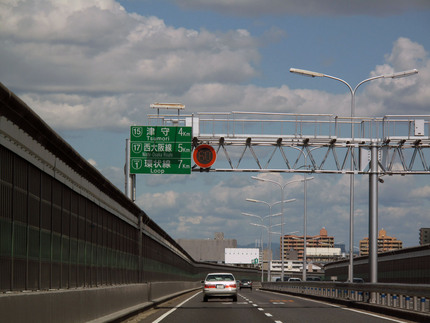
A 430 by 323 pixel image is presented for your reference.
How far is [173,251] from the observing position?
223ft

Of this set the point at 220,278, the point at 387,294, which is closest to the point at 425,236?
the point at 220,278

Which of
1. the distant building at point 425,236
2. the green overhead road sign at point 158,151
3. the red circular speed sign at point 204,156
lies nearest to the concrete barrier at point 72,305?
the red circular speed sign at point 204,156

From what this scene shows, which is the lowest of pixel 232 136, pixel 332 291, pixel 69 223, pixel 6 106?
pixel 332 291

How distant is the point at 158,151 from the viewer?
1644 inches

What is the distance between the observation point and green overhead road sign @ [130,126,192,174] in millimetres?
41312

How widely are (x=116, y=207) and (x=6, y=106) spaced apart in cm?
1516

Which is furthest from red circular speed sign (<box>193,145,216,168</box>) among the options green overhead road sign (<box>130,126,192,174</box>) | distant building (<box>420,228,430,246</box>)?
distant building (<box>420,228,430,246</box>)

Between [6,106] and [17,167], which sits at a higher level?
[6,106]

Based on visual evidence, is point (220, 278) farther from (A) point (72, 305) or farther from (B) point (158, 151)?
(A) point (72, 305)

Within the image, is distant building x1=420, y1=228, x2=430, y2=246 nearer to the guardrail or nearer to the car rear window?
the guardrail

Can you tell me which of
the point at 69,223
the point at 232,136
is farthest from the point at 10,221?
the point at 232,136

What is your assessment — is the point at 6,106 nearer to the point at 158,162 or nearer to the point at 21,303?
the point at 21,303

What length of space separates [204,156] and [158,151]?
8.58 feet

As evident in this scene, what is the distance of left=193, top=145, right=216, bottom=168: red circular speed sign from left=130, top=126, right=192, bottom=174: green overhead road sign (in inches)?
19.2
